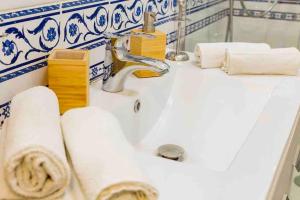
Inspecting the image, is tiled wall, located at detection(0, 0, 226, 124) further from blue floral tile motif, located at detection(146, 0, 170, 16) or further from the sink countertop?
the sink countertop

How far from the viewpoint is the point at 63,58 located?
720 millimetres

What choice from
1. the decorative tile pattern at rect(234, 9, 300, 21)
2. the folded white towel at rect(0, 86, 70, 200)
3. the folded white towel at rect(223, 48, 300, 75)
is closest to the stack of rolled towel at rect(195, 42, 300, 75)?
the folded white towel at rect(223, 48, 300, 75)

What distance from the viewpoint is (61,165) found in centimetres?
43

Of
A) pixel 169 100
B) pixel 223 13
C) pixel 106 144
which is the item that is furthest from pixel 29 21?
pixel 223 13

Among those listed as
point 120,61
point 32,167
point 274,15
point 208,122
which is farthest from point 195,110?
point 274,15

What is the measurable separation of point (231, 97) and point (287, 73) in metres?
0.19

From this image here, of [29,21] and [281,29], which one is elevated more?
[29,21]

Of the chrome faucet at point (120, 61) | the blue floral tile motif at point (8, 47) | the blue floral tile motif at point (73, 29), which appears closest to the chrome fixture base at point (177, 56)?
the chrome faucet at point (120, 61)

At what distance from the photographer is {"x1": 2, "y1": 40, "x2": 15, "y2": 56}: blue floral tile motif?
632 millimetres

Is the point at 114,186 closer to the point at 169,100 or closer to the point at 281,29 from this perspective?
the point at 169,100

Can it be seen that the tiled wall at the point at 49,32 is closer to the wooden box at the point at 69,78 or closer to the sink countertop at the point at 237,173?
the wooden box at the point at 69,78

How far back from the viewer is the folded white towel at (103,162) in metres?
0.42

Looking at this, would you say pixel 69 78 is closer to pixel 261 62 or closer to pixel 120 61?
pixel 120 61

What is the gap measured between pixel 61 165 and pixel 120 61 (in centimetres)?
45
